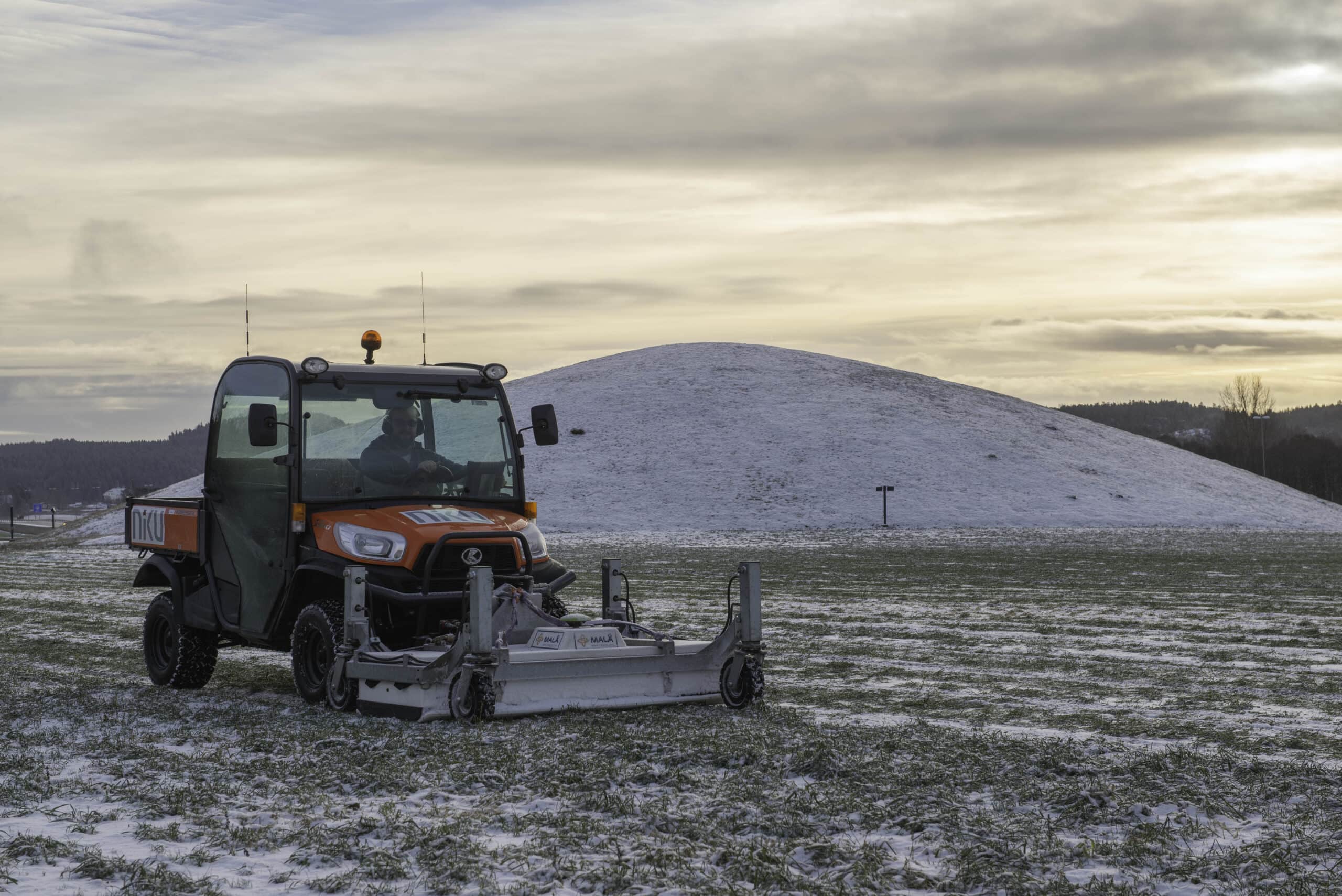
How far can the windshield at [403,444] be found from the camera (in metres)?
10.9

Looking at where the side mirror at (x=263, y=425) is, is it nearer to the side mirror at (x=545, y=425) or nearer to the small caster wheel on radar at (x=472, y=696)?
the side mirror at (x=545, y=425)

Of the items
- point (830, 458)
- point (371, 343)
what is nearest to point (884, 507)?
point (830, 458)

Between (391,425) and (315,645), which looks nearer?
(315,645)

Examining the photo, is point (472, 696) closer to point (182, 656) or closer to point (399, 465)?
point (399, 465)

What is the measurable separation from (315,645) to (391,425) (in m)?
1.83

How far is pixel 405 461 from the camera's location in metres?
11.2

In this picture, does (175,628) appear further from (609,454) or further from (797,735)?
(609,454)

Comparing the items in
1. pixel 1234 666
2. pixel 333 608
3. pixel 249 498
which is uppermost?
pixel 249 498

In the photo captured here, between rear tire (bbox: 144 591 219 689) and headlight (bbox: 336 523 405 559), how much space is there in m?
2.38

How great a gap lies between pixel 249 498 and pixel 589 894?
6679mm

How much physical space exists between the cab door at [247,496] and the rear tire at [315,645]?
20.9 inches

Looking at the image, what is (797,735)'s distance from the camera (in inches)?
359

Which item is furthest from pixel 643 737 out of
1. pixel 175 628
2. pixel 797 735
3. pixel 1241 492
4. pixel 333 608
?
pixel 1241 492

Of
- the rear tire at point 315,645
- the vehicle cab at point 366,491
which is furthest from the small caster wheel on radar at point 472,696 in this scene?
the rear tire at point 315,645
